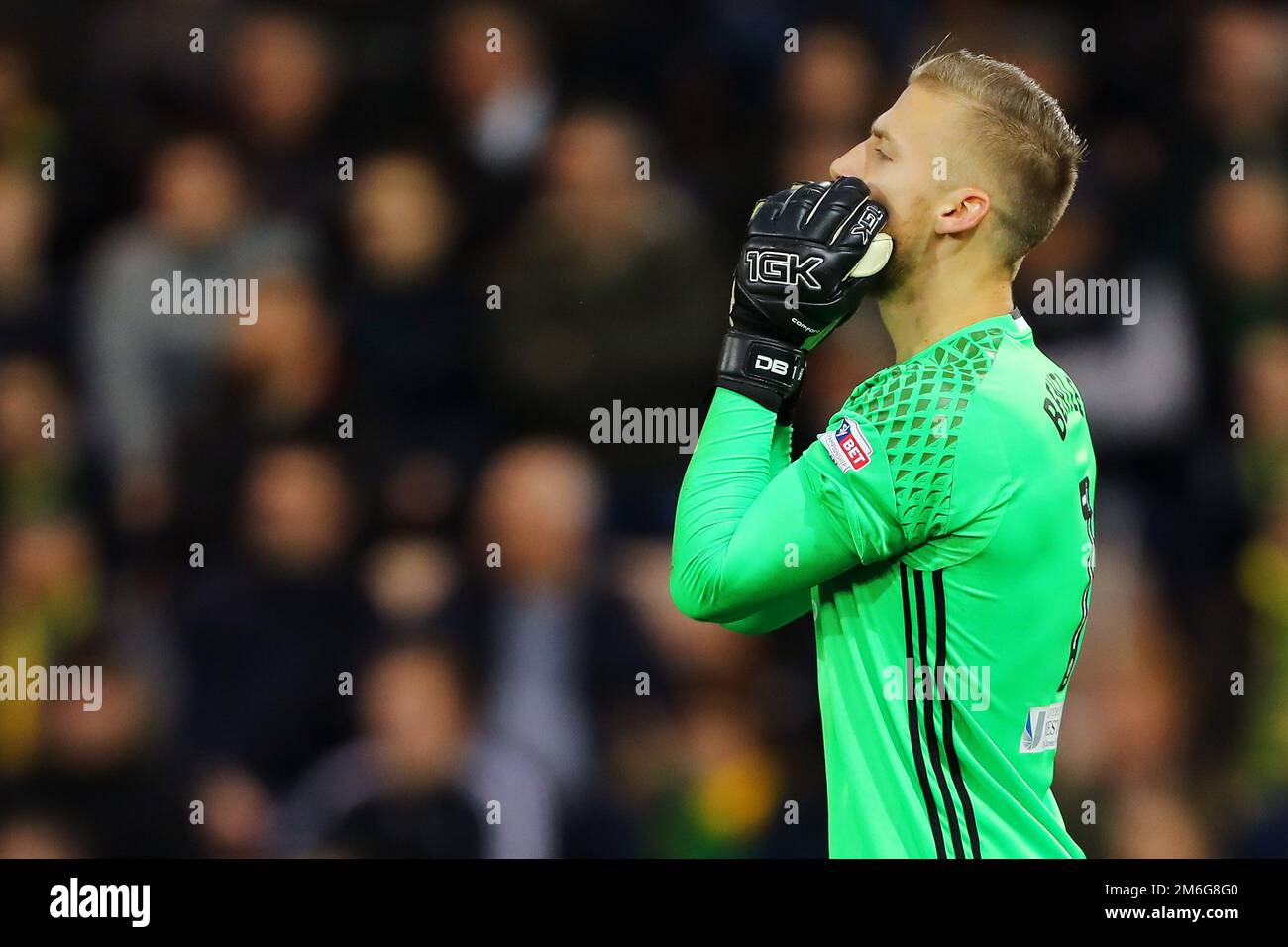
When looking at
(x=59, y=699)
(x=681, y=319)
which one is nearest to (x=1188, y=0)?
(x=681, y=319)

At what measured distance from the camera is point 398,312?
4250 millimetres

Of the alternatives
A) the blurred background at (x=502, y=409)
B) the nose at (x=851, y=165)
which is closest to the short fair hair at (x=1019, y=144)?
the nose at (x=851, y=165)

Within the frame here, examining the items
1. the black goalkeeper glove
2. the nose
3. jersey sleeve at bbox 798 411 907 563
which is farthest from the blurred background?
jersey sleeve at bbox 798 411 907 563

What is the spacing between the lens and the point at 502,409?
13.8 ft

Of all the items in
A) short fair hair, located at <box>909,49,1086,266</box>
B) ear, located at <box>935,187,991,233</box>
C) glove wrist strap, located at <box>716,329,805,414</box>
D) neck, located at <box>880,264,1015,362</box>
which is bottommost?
glove wrist strap, located at <box>716,329,805,414</box>

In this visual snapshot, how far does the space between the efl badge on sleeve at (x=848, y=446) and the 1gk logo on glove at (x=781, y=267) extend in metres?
0.20

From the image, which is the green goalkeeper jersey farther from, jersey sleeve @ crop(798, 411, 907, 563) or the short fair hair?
the short fair hair

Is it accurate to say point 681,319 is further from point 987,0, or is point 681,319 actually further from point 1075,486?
point 1075,486

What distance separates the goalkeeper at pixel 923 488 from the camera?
6.66 feet

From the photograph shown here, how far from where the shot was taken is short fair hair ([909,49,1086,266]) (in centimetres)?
219

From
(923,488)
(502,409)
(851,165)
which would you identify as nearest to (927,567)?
(923,488)

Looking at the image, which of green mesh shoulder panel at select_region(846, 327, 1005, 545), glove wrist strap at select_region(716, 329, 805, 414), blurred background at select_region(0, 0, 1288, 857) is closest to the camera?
green mesh shoulder panel at select_region(846, 327, 1005, 545)

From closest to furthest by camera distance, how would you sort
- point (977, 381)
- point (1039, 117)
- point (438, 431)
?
point (977, 381) < point (1039, 117) < point (438, 431)

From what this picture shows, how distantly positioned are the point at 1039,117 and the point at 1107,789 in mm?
2236
